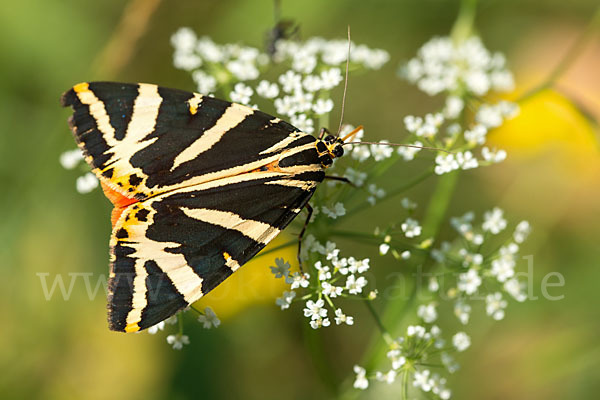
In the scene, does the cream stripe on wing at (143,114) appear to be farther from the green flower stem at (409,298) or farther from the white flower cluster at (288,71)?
the green flower stem at (409,298)

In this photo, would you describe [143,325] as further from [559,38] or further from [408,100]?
[559,38]

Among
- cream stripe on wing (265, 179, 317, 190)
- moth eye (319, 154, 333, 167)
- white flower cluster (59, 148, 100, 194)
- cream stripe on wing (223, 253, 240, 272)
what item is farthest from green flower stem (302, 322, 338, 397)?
white flower cluster (59, 148, 100, 194)

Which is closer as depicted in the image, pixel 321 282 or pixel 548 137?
pixel 321 282

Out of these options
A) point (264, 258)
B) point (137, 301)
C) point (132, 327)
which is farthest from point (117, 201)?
point (264, 258)

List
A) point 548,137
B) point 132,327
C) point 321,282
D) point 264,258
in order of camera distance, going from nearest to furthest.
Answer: point 132,327 → point 321,282 → point 264,258 → point 548,137

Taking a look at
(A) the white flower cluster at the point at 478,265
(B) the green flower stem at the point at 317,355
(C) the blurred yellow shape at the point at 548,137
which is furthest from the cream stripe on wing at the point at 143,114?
(C) the blurred yellow shape at the point at 548,137

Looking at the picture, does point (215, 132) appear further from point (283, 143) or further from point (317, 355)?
point (317, 355)

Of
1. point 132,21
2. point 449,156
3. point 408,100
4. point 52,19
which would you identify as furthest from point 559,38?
point 52,19
